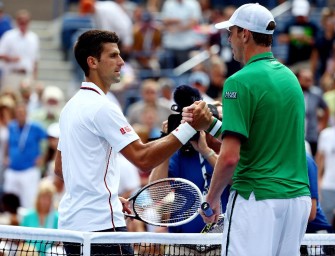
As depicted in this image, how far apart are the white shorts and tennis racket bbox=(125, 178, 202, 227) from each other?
25.2 inches

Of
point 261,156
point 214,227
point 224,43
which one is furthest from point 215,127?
point 224,43

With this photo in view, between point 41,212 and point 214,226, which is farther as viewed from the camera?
point 41,212

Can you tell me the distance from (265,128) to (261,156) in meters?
0.16

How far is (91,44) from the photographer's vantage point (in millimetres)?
6871

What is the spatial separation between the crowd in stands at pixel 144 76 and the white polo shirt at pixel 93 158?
17.8 feet

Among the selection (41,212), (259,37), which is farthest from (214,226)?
(41,212)

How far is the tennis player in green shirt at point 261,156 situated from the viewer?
19.7 ft

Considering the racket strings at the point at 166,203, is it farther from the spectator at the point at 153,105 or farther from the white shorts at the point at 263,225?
the spectator at the point at 153,105

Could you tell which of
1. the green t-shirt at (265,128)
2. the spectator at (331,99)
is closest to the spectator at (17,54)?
the spectator at (331,99)

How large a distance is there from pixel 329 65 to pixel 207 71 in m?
1.96

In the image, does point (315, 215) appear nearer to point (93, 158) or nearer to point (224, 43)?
point (93, 158)

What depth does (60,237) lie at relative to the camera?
6.67 m

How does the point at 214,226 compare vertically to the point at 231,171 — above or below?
below

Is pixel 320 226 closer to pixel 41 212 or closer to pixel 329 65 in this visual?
pixel 41 212
